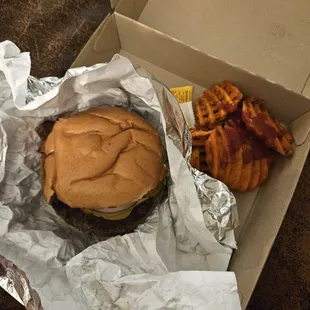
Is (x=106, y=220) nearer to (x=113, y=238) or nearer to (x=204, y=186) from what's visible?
(x=113, y=238)

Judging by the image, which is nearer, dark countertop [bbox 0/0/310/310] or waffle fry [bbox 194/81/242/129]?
waffle fry [bbox 194/81/242/129]

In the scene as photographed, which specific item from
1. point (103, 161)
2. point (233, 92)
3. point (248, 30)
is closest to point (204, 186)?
point (103, 161)

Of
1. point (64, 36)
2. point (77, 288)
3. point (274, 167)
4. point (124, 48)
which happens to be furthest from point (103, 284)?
point (64, 36)

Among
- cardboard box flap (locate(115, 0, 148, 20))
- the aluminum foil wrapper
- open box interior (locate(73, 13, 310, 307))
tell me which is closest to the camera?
the aluminum foil wrapper

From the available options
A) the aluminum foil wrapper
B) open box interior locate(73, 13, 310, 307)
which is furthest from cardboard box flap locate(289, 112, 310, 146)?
the aluminum foil wrapper

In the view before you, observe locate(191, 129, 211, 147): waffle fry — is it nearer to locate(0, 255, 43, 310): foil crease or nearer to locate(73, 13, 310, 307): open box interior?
locate(73, 13, 310, 307): open box interior

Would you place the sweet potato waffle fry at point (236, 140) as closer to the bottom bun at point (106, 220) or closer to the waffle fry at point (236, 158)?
the waffle fry at point (236, 158)

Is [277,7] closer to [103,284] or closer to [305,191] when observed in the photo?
[305,191]
